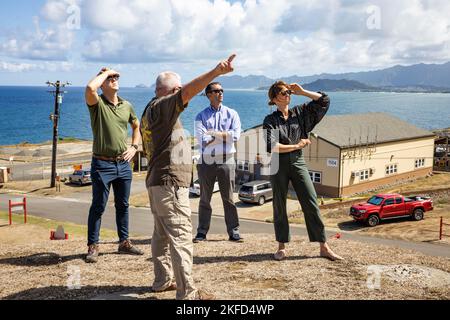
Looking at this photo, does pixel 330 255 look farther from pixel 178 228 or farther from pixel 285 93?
pixel 178 228

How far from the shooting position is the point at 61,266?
677cm

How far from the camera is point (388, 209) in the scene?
27.0 meters

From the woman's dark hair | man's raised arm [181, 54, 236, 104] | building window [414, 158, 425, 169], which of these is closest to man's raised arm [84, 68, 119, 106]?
man's raised arm [181, 54, 236, 104]

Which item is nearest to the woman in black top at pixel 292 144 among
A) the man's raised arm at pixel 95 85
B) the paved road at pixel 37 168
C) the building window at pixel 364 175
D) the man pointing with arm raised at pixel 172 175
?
the man pointing with arm raised at pixel 172 175

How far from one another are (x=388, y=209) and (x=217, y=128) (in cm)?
2192

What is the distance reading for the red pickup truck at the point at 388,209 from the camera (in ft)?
87.6

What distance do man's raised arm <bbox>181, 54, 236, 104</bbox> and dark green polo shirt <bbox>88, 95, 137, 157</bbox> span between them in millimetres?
2525

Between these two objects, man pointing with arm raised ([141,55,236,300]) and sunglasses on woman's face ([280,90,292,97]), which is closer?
man pointing with arm raised ([141,55,236,300])

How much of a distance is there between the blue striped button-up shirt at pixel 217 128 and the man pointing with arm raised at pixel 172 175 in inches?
112

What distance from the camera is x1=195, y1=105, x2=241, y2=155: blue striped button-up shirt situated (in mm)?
7832

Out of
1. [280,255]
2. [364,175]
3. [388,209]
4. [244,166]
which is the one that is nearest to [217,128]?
[280,255]

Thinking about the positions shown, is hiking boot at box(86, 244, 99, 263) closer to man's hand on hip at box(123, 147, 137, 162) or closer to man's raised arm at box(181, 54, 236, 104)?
man's hand on hip at box(123, 147, 137, 162)
